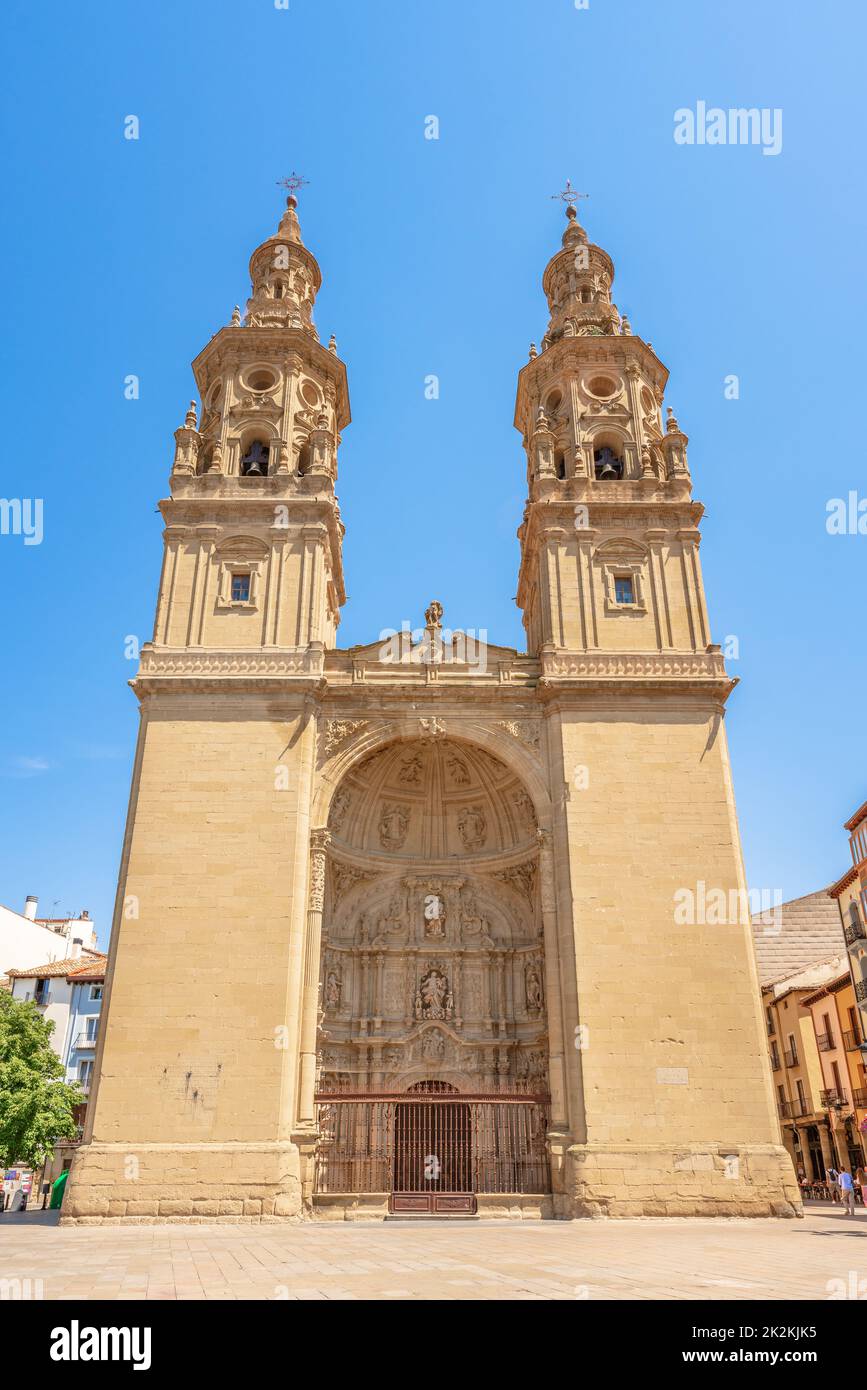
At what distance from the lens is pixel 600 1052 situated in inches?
781

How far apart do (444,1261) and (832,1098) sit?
25.5 meters

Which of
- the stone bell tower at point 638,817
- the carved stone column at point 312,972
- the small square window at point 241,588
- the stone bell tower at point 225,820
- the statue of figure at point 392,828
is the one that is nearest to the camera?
the stone bell tower at point 225,820

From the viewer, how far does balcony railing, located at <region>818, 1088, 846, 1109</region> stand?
2983cm

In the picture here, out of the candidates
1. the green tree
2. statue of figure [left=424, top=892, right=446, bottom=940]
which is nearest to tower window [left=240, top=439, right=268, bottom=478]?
statue of figure [left=424, top=892, right=446, bottom=940]

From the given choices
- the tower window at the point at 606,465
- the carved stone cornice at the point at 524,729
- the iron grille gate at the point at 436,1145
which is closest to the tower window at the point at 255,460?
the tower window at the point at 606,465

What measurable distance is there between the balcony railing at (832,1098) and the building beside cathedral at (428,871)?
1274 cm

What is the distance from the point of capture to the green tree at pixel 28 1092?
97.5ft

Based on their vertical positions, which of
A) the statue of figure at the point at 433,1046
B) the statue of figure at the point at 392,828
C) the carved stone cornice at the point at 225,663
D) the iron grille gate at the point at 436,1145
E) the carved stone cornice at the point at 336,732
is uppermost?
the carved stone cornice at the point at 225,663

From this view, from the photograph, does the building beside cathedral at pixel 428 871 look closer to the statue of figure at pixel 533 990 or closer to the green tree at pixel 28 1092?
the statue of figure at pixel 533 990

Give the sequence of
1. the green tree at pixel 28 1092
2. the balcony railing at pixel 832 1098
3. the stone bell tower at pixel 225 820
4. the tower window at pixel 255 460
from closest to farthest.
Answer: the stone bell tower at pixel 225 820, the tower window at pixel 255 460, the green tree at pixel 28 1092, the balcony railing at pixel 832 1098

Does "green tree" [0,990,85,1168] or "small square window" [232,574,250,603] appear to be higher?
"small square window" [232,574,250,603]

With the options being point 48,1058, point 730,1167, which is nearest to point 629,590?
point 730,1167

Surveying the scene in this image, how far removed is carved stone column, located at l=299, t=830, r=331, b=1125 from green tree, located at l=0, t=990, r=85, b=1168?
14.6 m

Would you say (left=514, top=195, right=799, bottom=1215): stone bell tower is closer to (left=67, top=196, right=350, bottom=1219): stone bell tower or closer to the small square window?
(left=67, top=196, right=350, bottom=1219): stone bell tower
